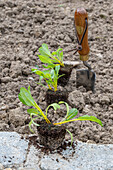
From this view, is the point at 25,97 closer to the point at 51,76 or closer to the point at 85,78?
the point at 51,76

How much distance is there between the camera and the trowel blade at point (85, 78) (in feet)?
7.49

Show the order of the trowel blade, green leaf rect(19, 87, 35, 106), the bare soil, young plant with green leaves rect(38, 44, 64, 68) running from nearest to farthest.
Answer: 1. green leaf rect(19, 87, 35, 106)
2. the bare soil
3. young plant with green leaves rect(38, 44, 64, 68)
4. the trowel blade

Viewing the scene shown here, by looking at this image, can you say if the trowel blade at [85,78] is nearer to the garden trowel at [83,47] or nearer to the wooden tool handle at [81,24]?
the garden trowel at [83,47]

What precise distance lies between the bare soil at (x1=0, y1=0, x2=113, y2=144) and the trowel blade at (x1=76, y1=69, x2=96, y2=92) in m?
0.06

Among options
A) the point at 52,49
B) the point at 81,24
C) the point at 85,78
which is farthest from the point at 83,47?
the point at 52,49

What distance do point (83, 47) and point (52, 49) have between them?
66cm

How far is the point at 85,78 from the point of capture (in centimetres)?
230

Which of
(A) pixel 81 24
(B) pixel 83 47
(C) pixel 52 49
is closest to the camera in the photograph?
(A) pixel 81 24

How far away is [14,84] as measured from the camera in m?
2.26

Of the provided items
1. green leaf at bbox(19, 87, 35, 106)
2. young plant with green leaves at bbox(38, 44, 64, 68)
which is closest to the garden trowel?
young plant with green leaves at bbox(38, 44, 64, 68)

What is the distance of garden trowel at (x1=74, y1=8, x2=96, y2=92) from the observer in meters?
1.96

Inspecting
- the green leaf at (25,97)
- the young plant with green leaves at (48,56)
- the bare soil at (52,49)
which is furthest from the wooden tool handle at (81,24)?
the green leaf at (25,97)

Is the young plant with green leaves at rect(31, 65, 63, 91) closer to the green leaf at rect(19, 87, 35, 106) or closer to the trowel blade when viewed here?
the trowel blade

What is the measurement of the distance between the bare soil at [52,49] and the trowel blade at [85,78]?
2.2 inches
